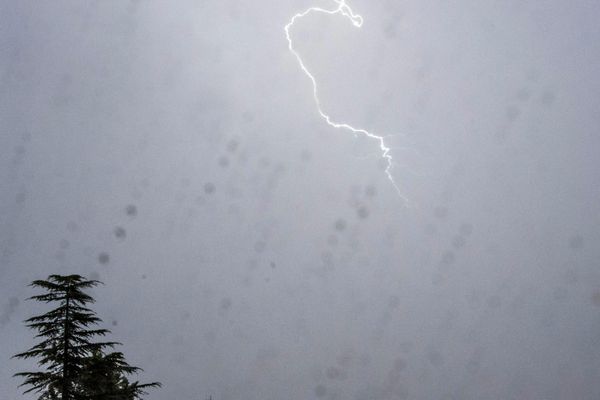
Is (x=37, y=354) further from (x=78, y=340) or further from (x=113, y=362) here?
(x=113, y=362)

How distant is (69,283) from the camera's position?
8445mm

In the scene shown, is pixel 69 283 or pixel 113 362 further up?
pixel 69 283

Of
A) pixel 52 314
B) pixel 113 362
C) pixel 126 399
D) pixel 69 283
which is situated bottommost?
pixel 126 399

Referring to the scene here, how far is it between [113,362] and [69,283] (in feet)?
5.90

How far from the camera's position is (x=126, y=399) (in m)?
8.74

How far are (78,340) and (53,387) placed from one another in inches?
33.4

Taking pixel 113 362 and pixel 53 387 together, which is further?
pixel 113 362

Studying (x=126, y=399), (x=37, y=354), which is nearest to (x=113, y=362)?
(x=126, y=399)

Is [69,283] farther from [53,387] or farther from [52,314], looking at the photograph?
[53,387]

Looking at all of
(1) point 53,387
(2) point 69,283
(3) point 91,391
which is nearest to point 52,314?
(2) point 69,283

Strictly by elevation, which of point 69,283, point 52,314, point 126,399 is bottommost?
point 126,399

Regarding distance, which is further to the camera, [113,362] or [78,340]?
[113,362]

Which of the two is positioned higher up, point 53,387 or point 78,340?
point 78,340

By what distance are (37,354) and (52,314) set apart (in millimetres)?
756
